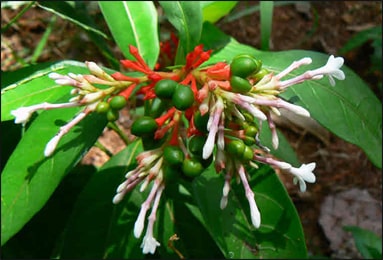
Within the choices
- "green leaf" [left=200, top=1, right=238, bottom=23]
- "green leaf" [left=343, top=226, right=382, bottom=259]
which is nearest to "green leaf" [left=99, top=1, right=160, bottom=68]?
"green leaf" [left=200, top=1, right=238, bottom=23]

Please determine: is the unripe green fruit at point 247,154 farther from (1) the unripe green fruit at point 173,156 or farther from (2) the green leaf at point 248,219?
(2) the green leaf at point 248,219

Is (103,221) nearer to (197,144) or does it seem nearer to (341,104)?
(197,144)

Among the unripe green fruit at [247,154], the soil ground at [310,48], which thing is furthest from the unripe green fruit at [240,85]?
the soil ground at [310,48]

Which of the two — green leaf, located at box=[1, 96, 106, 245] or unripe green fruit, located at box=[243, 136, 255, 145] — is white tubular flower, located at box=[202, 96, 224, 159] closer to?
unripe green fruit, located at box=[243, 136, 255, 145]

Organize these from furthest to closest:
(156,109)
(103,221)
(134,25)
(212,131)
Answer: (134,25)
(103,221)
(156,109)
(212,131)

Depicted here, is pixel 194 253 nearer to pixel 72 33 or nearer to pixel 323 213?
pixel 323 213

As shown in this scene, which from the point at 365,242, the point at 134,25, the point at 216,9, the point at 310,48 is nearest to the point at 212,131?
the point at 134,25
